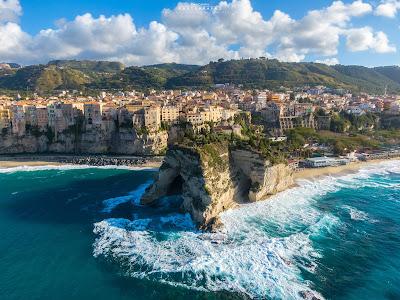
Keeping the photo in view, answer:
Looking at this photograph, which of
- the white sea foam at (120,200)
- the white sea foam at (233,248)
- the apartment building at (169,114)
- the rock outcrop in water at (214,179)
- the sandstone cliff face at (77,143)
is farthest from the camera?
the apartment building at (169,114)

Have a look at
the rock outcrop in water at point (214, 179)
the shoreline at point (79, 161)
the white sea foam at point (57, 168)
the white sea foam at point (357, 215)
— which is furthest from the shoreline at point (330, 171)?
the shoreline at point (79, 161)

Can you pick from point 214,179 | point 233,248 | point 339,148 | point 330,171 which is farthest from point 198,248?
point 339,148

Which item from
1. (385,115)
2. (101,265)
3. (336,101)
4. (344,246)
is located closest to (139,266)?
(101,265)

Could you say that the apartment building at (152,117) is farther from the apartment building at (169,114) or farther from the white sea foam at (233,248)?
the white sea foam at (233,248)

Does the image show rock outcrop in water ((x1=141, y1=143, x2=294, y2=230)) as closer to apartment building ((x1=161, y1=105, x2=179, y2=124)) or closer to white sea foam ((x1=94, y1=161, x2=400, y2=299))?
white sea foam ((x1=94, y1=161, x2=400, y2=299))

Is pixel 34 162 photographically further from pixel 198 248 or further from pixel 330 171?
pixel 330 171

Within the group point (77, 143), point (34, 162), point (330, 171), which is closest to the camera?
point (330, 171)
